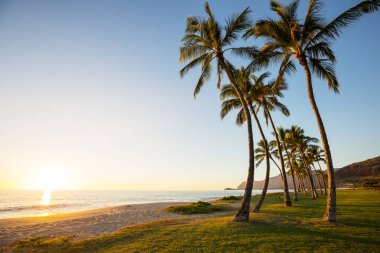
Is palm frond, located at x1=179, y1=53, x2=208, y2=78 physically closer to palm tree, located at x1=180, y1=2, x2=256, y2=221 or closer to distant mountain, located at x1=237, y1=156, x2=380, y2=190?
palm tree, located at x1=180, y1=2, x2=256, y2=221

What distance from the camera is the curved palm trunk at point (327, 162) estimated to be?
11367 mm

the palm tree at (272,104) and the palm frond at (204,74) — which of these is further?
the palm tree at (272,104)

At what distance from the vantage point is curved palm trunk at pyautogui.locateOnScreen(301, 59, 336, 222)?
11.4 m

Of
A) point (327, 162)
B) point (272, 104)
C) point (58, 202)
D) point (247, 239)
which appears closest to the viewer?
point (247, 239)

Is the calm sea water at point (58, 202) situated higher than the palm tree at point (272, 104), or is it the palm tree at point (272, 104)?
the palm tree at point (272, 104)

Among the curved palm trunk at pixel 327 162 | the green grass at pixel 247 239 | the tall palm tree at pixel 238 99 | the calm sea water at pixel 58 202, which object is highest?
the tall palm tree at pixel 238 99

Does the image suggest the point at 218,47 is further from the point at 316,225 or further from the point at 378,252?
the point at 378,252

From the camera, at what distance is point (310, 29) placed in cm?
1327

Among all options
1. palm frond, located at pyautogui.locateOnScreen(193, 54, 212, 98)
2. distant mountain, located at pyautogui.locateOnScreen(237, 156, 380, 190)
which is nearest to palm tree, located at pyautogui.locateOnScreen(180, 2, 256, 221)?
palm frond, located at pyautogui.locateOnScreen(193, 54, 212, 98)

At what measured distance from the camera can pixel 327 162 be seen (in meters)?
11.8

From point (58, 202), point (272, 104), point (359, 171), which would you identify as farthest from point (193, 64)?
point (359, 171)

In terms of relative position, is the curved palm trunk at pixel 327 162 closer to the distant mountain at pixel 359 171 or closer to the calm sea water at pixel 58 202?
the calm sea water at pixel 58 202

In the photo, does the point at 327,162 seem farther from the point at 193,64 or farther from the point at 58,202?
the point at 58,202

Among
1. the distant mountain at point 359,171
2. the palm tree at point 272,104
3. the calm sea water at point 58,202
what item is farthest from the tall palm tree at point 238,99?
the distant mountain at point 359,171
